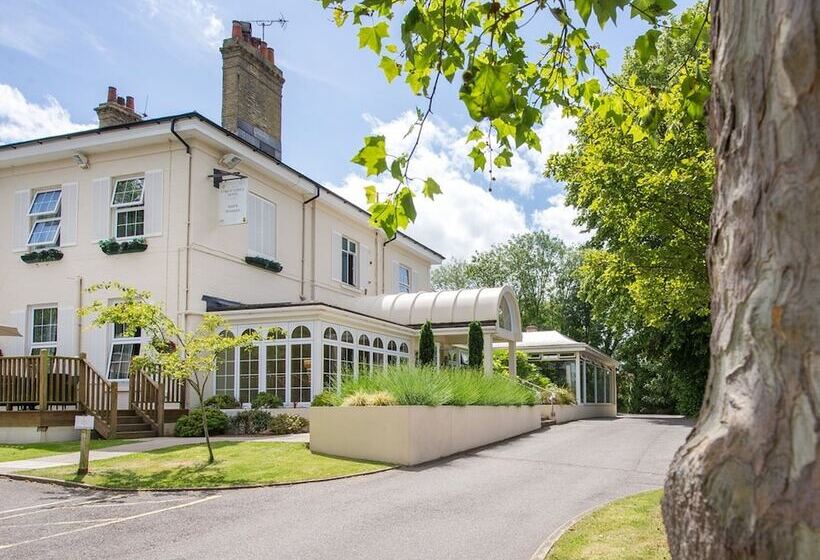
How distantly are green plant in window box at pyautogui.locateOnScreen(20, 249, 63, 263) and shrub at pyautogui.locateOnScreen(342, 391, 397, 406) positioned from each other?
450 inches

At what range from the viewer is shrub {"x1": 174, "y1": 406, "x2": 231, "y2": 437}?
17438 millimetres

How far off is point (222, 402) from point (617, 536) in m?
13.6

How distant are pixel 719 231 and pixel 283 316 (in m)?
17.7

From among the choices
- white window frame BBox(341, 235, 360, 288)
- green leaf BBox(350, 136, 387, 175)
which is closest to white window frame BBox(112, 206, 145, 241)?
white window frame BBox(341, 235, 360, 288)

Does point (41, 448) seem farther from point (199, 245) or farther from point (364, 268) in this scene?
point (364, 268)

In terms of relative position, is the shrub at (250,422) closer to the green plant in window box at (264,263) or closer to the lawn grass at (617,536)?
the green plant in window box at (264,263)

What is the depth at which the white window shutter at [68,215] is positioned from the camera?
21500 millimetres

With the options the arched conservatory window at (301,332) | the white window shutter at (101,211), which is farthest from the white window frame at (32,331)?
the arched conservatory window at (301,332)

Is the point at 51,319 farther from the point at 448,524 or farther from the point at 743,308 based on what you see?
the point at 743,308

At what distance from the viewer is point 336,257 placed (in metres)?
26.9

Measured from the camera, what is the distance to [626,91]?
6.38 metres

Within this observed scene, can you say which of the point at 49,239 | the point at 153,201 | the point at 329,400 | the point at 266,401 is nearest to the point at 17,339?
the point at 49,239

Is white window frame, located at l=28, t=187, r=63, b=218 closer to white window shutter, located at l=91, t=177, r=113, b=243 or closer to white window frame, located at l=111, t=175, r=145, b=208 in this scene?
white window shutter, located at l=91, t=177, r=113, b=243

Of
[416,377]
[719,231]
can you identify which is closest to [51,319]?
[416,377]
